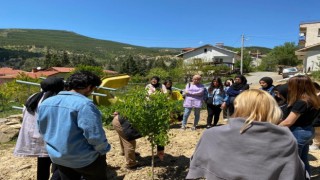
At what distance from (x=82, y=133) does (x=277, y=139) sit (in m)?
1.63

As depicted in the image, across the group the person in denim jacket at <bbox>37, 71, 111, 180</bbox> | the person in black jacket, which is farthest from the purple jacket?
the person in denim jacket at <bbox>37, 71, 111, 180</bbox>

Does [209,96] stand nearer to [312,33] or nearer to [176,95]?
[176,95]

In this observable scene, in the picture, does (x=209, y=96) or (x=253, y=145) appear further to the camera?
(x=209, y=96)

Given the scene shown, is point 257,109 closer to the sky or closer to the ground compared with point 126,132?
closer to the sky

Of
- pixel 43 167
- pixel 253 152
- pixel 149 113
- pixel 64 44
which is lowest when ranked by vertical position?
pixel 43 167

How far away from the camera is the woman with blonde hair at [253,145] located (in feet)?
6.24

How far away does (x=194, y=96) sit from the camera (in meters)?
7.56

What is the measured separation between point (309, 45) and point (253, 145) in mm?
43406

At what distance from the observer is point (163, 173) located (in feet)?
15.6

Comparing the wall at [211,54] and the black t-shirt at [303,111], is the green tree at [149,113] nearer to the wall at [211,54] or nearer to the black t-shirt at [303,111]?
the black t-shirt at [303,111]

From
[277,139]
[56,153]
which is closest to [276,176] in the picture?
[277,139]

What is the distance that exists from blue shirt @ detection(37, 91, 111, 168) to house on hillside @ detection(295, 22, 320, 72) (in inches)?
1323

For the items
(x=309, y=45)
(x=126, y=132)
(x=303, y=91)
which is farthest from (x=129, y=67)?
(x=303, y=91)

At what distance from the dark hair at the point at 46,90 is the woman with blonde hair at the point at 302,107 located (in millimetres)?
2425
